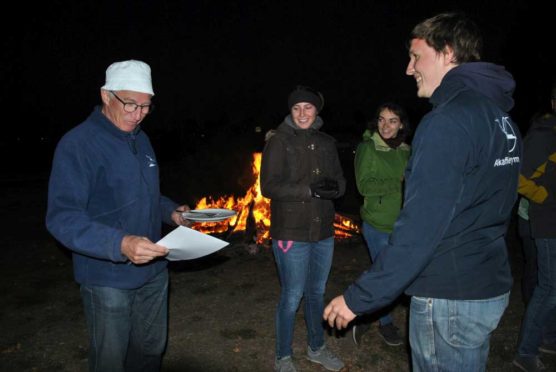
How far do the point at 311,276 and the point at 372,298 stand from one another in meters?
2.09

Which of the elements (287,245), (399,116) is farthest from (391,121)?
(287,245)

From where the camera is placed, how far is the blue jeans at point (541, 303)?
151 inches

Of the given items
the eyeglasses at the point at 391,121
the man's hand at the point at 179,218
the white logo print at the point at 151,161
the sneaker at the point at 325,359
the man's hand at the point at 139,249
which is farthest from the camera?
the eyeglasses at the point at 391,121

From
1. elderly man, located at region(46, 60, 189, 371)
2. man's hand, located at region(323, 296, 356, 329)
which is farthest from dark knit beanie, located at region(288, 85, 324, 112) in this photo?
man's hand, located at region(323, 296, 356, 329)

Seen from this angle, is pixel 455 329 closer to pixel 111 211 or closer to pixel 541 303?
pixel 111 211

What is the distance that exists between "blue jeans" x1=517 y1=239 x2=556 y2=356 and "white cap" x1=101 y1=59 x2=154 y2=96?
392cm

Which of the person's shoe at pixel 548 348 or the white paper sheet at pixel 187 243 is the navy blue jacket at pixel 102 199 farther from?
the person's shoe at pixel 548 348

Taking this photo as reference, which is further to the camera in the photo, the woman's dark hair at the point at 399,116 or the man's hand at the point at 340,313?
the woman's dark hair at the point at 399,116

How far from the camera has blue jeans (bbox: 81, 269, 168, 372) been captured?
2826 mm

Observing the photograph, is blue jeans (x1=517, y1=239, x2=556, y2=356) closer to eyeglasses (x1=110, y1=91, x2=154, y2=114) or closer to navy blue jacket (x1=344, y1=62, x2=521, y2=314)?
navy blue jacket (x1=344, y1=62, x2=521, y2=314)

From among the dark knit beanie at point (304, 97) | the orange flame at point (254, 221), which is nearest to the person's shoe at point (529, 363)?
the dark knit beanie at point (304, 97)

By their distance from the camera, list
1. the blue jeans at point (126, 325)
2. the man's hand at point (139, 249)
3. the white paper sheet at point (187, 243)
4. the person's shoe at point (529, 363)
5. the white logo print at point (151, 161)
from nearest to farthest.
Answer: the man's hand at point (139, 249)
the white paper sheet at point (187, 243)
the blue jeans at point (126, 325)
the white logo print at point (151, 161)
the person's shoe at point (529, 363)

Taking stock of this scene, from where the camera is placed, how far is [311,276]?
4113 millimetres

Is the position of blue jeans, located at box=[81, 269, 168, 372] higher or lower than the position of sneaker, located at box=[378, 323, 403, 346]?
higher
